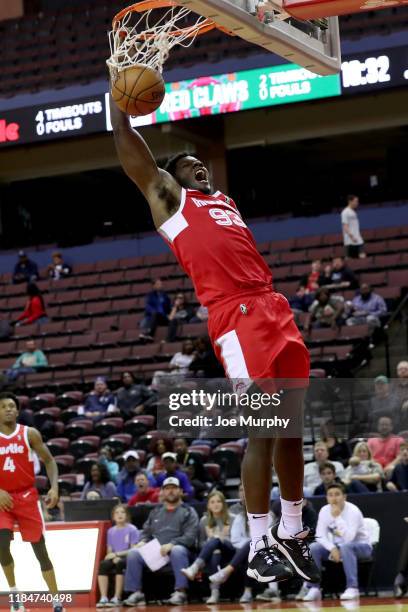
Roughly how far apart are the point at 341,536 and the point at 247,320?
246 inches

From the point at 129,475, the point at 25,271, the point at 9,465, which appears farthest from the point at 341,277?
the point at 9,465

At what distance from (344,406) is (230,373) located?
156 centimetres

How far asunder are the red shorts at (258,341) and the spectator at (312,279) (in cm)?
1246

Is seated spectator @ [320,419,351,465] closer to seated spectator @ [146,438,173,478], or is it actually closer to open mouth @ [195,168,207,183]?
seated spectator @ [146,438,173,478]

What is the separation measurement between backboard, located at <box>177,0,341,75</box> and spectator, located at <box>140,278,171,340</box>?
13.0 m

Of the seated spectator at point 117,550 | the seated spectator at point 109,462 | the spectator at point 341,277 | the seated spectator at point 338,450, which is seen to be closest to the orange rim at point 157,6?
the seated spectator at point 117,550

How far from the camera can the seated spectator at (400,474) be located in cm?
1180

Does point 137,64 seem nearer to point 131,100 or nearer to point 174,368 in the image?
point 131,100

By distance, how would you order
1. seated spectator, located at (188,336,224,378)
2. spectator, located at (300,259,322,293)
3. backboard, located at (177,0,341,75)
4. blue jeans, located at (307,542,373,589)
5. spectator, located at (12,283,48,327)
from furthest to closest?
spectator, located at (12,283,48,327) < spectator, located at (300,259,322,293) < seated spectator, located at (188,336,224,378) < blue jeans, located at (307,542,373,589) < backboard, located at (177,0,341,75)

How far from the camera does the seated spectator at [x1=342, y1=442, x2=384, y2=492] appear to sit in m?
12.2

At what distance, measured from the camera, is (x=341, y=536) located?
37.3ft

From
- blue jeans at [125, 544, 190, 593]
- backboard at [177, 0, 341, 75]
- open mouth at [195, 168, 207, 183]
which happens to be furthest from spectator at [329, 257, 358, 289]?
open mouth at [195, 168, 207, 183]

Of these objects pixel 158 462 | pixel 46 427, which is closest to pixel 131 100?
pixel 158 462

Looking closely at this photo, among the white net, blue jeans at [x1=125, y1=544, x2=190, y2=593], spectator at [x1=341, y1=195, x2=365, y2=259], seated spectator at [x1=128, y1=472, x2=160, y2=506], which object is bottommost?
blue jeans at [x1=125, y1=544, x2=190, y2=593]
